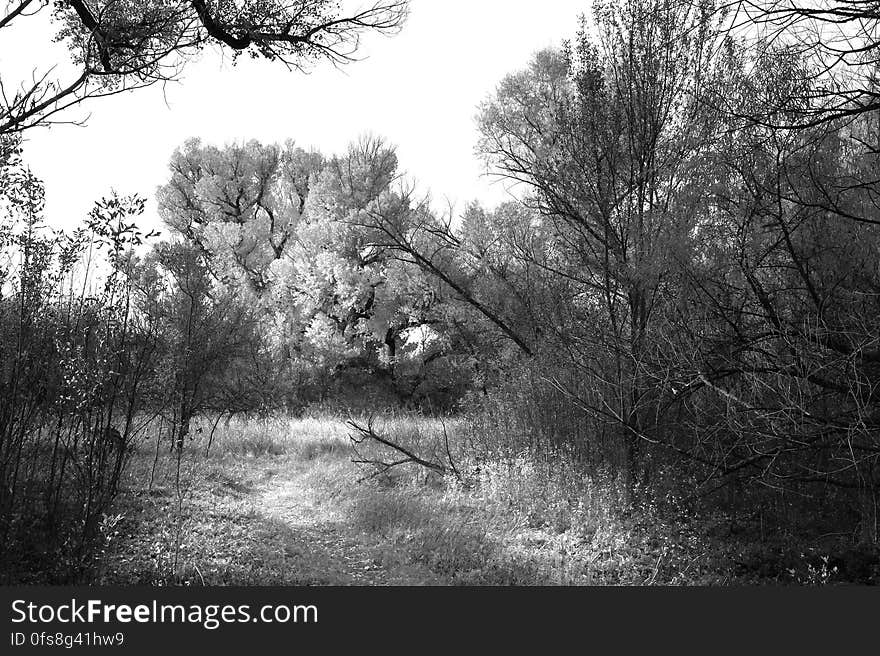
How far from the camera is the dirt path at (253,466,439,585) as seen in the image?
6172 millimetres

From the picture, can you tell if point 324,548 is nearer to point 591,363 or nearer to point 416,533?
point 416,533

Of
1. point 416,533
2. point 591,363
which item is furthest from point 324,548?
point 591,363

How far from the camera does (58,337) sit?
5.29 meters

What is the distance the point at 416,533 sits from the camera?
24.7 feet

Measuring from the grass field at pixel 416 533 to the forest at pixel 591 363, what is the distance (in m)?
0.04

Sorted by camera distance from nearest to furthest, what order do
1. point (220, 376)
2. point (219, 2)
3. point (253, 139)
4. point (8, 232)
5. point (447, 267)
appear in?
point (8, 232)
point (219, 2)
point (220, 376)
point (447, 267)
point (253, 139)

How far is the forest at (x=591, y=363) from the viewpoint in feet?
17.4

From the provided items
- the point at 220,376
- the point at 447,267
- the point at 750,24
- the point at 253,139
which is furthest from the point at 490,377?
the point at 253,139

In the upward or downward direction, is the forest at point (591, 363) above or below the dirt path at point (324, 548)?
above

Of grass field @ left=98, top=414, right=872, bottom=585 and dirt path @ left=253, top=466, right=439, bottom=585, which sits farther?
dirt path @ left=253, top=466, right=439, bottom=585

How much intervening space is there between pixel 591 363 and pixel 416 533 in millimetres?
3386

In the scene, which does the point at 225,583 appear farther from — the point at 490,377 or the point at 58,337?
the point at 490,377

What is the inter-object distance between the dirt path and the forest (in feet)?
0.17

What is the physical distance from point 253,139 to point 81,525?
942 inches
